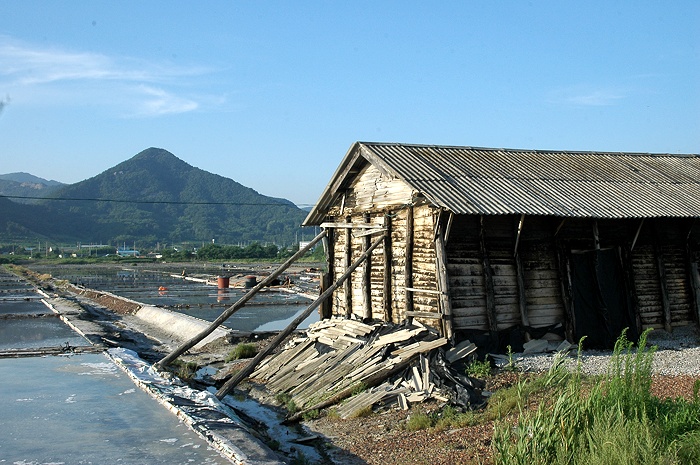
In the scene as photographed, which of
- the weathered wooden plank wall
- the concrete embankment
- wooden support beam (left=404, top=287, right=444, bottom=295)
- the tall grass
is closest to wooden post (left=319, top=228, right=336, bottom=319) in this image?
the weathered wooden plank wall

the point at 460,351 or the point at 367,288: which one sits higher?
the point at 367,288

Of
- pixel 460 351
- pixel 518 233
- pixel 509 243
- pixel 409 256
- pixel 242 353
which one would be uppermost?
pixel 518 233

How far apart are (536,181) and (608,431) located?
10907mm

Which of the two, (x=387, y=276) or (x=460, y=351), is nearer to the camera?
(x=460, y=351)

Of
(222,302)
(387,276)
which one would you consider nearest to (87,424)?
(387,276)

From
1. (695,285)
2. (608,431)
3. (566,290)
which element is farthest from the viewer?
(695,285)

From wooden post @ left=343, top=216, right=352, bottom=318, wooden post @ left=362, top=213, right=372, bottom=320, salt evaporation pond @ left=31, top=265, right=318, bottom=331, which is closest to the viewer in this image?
wooden post @ left=362, top=213, right=372, bottom=320

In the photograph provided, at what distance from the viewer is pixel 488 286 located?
1536 centimetres

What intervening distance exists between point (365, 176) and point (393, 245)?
2.30 meters

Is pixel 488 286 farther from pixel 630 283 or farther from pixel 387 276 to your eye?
pixel 630 283

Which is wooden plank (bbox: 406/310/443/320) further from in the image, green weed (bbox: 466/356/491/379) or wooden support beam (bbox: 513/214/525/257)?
wooden support beam (bbox: 513/214/525/257)

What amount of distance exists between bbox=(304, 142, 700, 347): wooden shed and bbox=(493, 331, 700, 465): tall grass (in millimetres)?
6349

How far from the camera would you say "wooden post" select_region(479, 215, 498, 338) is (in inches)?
599

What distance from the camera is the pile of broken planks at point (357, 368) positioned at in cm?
1269
